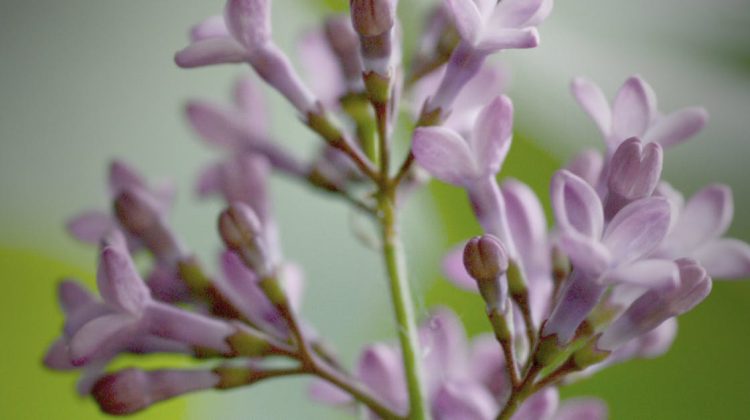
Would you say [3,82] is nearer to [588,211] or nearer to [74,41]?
[74,41]

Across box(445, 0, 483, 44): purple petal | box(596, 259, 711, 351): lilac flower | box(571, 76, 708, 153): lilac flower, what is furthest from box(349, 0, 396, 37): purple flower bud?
box(596, 259, 711, 351): lilac flower

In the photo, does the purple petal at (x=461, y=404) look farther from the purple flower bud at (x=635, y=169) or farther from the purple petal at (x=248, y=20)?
the purple petal at (x=248, y=20)

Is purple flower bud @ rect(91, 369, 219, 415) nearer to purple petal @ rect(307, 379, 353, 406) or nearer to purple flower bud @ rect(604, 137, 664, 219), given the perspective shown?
purple petal @ rect(307, 379, 353, 406)

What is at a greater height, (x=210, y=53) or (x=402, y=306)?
(x=210, y=53)

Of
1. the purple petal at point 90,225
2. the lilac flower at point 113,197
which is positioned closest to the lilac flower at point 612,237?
the lilac flower at point 113,197

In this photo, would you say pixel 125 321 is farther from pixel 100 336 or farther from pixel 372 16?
pixel 372 16

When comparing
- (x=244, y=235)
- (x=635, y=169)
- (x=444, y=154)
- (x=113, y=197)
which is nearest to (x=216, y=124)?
(x=113, y=197)

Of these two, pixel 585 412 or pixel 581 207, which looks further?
pixel 585 412
